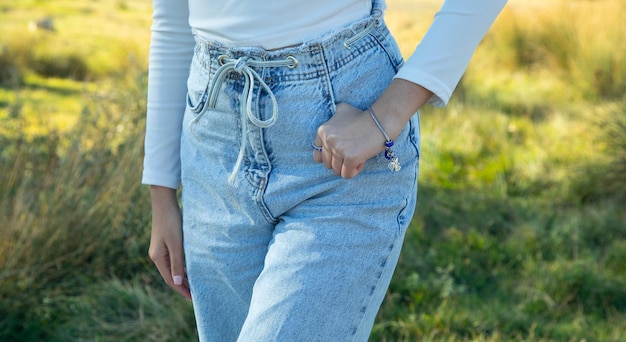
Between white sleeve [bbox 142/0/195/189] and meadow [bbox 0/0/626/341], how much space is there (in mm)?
1526

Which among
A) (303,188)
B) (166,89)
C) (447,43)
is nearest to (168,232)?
(166,89)

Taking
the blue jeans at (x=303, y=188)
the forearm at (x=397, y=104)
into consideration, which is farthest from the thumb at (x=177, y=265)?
the forearm at (x=397, y=104)

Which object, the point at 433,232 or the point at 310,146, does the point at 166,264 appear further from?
the point at 433,232

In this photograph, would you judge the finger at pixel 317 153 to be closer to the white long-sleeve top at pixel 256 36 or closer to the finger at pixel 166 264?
the white long-sleeve top at pixel 256 36

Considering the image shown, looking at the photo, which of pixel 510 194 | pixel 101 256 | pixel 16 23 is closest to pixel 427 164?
pixel 510 194

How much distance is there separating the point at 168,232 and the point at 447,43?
0.77 metres

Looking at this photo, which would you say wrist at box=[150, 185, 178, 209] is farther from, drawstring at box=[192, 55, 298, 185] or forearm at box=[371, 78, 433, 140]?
forearm at box=[371, 78, 433, 140]

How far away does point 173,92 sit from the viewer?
5.72 feet

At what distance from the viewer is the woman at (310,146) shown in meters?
1.38

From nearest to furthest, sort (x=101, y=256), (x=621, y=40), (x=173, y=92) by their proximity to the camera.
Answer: (x=173, y=92) → (x=101, y=256) → (x=621, y=40)

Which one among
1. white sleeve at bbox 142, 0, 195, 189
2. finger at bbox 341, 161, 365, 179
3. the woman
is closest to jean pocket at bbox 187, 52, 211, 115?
the woman

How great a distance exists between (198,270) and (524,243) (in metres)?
2.92

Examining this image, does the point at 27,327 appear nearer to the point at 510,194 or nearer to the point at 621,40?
the point at 510,194

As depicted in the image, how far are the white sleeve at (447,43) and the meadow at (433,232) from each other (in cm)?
196
